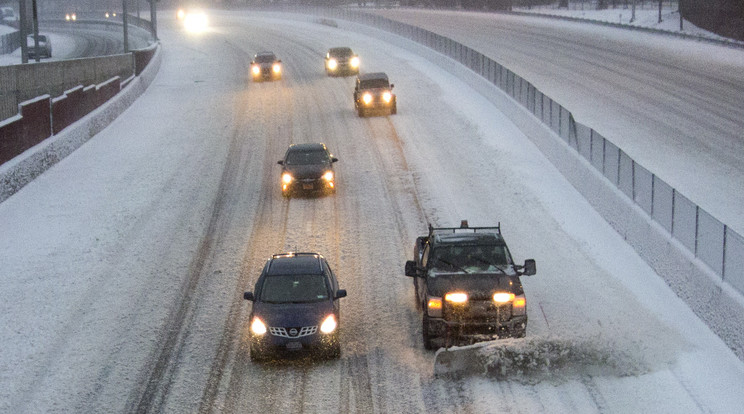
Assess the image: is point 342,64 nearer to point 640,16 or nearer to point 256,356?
point 256,356

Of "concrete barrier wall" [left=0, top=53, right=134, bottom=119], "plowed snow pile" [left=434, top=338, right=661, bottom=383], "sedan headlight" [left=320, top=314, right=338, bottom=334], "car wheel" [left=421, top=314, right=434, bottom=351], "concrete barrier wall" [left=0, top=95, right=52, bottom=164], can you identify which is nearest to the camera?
"plowed snow pile" [left=434, top=338, right=661, bottom=383]

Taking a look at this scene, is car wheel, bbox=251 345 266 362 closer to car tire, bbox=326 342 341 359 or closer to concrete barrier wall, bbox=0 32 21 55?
car tire, bbox=326 342 341 359

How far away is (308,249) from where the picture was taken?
24.7 metres

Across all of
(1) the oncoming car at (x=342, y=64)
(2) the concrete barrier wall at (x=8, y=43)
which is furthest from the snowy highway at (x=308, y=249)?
(2) the concrete barrier wall at (x=8, y=43)

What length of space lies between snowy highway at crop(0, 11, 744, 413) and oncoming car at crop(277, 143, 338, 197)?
50 centimetres

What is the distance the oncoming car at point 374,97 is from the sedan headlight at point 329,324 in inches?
1077

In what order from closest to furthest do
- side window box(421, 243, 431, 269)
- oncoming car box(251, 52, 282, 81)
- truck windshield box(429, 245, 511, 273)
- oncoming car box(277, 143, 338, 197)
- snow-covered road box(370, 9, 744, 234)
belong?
truck windshield box(429, 245, 511, 273) → side window box(421, 243, 431, 269) → oncoming car box(277, 143, 338, 197) → snow-covered road box(370, 9, 744, 234) → oncoming car box(251, 52, 282, 81)

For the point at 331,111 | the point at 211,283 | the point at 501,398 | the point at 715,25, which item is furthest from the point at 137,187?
the point at 715,25

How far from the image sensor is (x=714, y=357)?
17.6 meters

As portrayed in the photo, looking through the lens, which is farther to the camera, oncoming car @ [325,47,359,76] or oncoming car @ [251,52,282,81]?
oncoming car @ [325,47,359,76]

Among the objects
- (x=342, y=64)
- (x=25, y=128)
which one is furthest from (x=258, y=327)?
(x=342, y=64)

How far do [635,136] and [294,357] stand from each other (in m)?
27.1

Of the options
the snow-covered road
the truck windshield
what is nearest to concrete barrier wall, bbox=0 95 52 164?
the truck windshield

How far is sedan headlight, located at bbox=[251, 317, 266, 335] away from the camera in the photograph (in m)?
16.5
